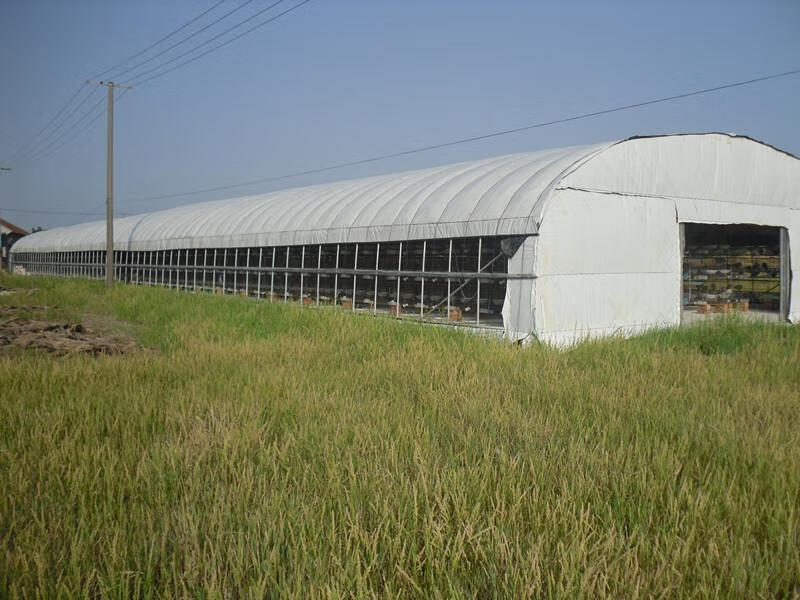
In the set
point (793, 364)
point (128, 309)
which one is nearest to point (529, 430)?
point (793, 364)

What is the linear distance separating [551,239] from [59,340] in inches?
295

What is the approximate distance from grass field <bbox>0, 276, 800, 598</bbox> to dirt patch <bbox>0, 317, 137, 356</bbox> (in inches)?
45.9

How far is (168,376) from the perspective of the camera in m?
6.28

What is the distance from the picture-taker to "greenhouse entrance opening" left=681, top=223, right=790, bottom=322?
679 inches

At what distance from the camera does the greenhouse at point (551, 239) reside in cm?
1065

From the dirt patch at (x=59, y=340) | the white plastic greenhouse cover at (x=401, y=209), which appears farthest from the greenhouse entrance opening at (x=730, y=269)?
the dirt patch at (x=59, y=340)

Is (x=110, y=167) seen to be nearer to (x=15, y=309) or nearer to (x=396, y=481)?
(x=15, y=309)

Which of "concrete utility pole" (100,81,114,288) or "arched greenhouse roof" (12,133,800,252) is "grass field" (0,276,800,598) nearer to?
"arched greenhouse roof" (12,133,800,252)

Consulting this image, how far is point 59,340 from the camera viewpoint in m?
8.40

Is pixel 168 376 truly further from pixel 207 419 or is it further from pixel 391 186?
pixel 391 186

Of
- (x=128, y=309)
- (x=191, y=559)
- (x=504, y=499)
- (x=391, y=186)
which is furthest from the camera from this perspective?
(x=391, y=186)

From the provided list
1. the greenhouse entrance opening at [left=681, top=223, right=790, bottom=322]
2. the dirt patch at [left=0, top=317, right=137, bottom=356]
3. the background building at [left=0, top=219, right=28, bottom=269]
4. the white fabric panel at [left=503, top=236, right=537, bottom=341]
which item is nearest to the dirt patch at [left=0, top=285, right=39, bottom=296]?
the dirt patch at [left=0, top=317, right=137, bottom=356]

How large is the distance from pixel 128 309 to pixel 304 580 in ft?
40.1

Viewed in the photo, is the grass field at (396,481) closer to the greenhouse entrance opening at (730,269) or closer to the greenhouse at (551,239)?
the greenhouse at (551,239)
